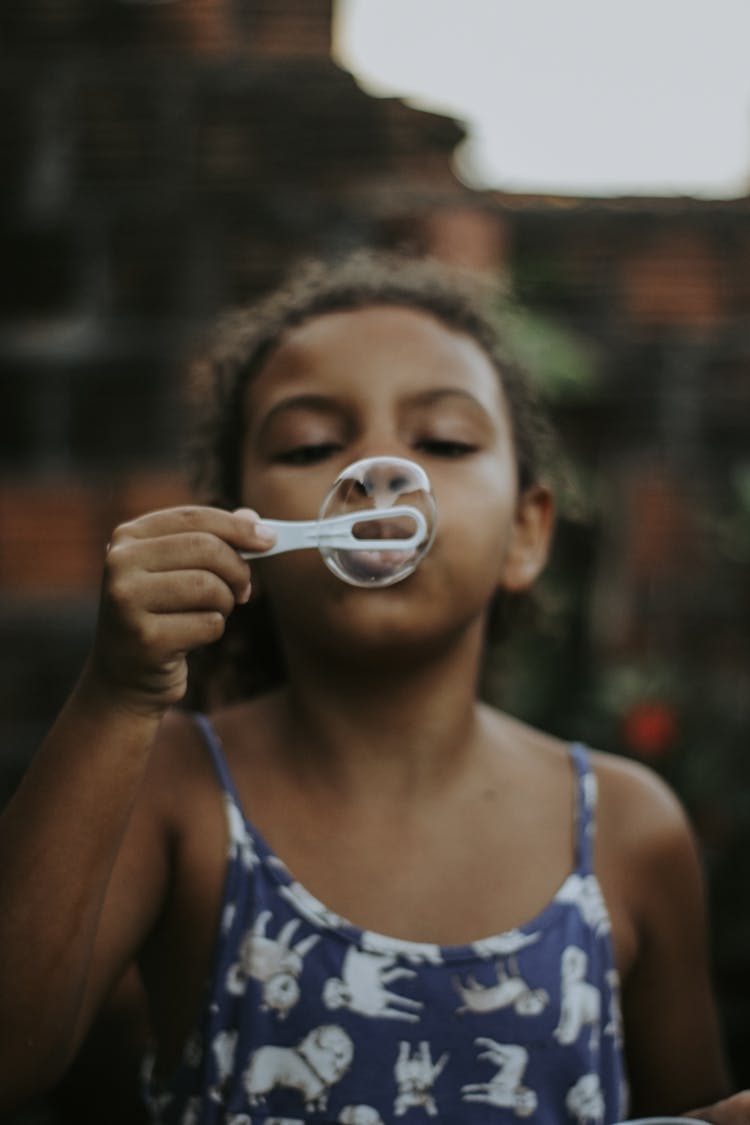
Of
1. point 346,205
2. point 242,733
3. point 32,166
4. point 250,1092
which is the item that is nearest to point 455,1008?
point 250,1092

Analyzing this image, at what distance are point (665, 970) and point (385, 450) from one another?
70 cm

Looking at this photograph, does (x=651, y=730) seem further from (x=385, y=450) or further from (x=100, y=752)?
(x=100, y=752)

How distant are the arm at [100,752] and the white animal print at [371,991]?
28 centimetres

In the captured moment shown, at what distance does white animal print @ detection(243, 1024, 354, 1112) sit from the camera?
1.20m

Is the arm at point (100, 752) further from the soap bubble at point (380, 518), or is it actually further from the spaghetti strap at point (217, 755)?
the spaghetti strap at point (217, 755)

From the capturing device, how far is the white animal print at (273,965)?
A: 1.23m

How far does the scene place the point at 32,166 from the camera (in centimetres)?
243

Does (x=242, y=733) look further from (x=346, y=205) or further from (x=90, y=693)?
(x=346, y=205)

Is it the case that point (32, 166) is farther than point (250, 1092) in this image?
Yes

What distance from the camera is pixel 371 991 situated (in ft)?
4.03

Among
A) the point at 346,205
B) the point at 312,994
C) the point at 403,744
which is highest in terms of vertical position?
the point at 346,205

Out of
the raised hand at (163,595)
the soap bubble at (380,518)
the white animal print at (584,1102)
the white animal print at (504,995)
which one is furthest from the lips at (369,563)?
the white animal print at (584,1102)

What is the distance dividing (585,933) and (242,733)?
1.48 feet

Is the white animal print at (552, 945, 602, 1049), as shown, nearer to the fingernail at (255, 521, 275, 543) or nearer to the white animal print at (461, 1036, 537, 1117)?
the white animal print at (461, 1036, 537, 1117)
